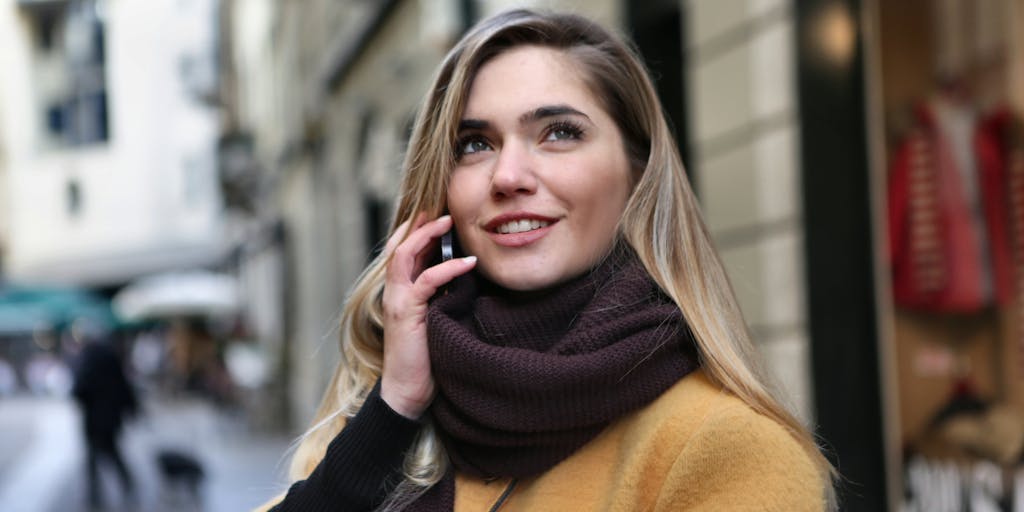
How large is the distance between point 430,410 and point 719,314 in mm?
516

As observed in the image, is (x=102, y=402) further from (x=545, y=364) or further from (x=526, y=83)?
(x=545, y=364)

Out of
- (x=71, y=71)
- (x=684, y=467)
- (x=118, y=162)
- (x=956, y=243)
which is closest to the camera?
(x=684, y=467)

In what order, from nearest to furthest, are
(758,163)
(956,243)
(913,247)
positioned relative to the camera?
(956,243) < (913,247) < (758,163)

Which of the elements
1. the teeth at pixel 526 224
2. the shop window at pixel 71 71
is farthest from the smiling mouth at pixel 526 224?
the shop window at pixel 71 71

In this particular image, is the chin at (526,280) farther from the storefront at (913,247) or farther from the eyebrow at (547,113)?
the storefront at (913,247)

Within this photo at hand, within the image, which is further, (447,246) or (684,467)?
(447,246)

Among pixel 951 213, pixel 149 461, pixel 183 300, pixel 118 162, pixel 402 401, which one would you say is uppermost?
pixel 118 162

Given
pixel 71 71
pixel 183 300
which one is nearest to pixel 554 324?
pixel 183 300

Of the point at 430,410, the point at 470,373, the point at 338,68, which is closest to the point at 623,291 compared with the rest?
the point at 470,373

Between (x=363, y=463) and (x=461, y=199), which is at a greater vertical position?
(x=461, y=199)

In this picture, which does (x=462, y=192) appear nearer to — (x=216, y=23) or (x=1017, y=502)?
(x=1017, y=502)

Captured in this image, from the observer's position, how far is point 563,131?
1.90 m

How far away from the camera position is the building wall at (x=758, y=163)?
4863 millimetres

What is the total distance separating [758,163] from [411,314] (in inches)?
136
